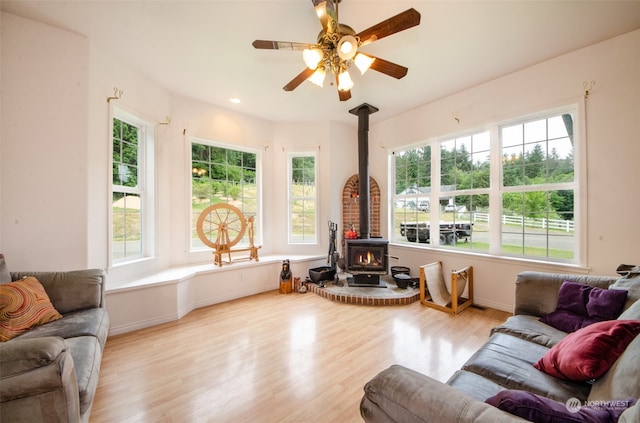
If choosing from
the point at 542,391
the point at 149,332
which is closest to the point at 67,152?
the point at 149,332

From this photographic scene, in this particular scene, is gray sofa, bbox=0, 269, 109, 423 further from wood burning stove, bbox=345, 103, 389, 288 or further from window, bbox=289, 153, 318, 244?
window, bbox=289, 153, 318, 244

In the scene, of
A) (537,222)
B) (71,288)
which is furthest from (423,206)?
Result: (71,288)

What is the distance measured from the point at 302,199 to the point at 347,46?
3.20 meters

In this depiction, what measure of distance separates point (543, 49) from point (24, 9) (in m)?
5.01

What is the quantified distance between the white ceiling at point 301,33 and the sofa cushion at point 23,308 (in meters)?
2.34

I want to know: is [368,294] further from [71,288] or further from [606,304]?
[71,288]

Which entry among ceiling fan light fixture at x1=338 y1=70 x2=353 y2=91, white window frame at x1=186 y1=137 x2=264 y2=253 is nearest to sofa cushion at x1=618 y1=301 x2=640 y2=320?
ceiling fan light fixture at x1=338 y1=70 x2=353 y2=91

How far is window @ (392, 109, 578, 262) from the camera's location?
9.51ft

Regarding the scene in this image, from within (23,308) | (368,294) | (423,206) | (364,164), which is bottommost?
(368,294)

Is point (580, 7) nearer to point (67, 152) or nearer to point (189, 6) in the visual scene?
point (189, 6)

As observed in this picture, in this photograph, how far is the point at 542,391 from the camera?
1176mm

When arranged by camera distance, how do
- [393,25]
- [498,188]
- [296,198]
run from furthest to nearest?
[296,198]
[498,188]
[393,25]

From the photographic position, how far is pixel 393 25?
1.72 metres

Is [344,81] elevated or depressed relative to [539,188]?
elevated
